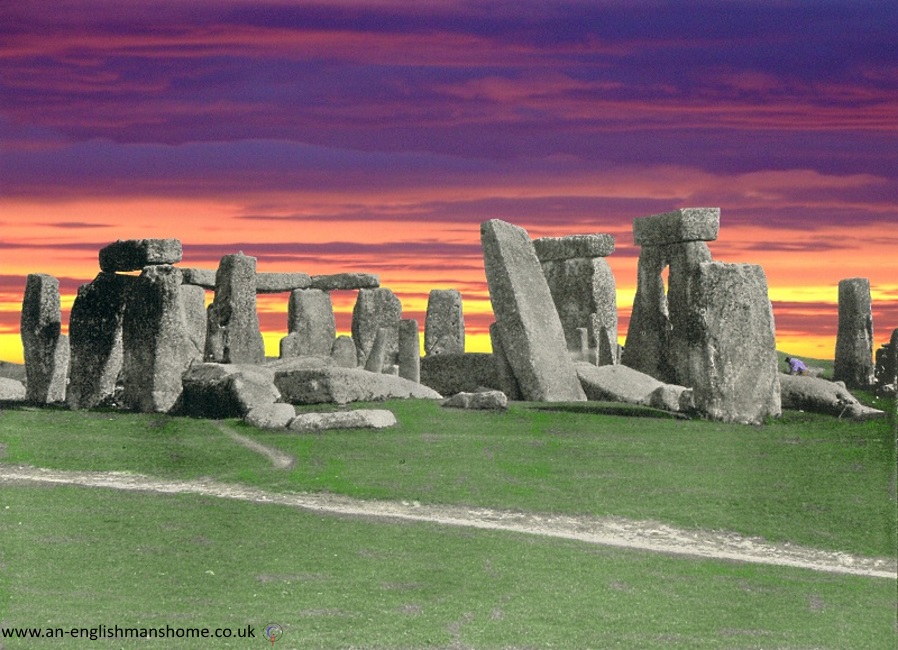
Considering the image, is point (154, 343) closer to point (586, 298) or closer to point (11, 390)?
point (11, 390)

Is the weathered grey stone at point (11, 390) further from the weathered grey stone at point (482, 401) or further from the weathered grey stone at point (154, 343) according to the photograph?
the weathered grey stone at point (482, 401)

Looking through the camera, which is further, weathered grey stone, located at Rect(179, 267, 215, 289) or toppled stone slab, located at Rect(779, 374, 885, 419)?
weathered grey stone, located at Rect(179, 267, 215, 289)

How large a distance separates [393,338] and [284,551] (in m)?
30.9

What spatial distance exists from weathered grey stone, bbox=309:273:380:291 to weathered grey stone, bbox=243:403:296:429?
23.2 meters

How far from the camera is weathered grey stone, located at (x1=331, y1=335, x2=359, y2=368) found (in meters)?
44.5

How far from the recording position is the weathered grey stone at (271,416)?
2481 cm

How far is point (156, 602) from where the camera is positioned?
1248 cm

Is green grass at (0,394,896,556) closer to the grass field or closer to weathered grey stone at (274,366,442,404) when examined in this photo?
the grass field

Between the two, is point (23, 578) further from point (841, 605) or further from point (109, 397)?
point (109, 397)

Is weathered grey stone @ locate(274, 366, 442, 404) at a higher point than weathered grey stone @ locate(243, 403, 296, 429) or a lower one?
higher

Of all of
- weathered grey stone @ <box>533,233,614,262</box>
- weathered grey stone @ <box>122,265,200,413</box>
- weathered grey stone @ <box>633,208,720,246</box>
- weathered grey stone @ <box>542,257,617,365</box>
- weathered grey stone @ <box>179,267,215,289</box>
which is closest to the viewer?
weathered grey stone @ <box>122,265,200,413</box>

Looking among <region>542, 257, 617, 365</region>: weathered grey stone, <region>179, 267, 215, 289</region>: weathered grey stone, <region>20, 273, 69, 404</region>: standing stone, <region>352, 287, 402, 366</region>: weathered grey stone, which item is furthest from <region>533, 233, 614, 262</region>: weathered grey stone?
<region>20, 273, 69, 404</region>: standing stone

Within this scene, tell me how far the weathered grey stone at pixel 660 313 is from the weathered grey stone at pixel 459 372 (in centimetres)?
622

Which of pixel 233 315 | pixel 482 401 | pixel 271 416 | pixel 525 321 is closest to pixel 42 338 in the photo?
pixel 233 315
